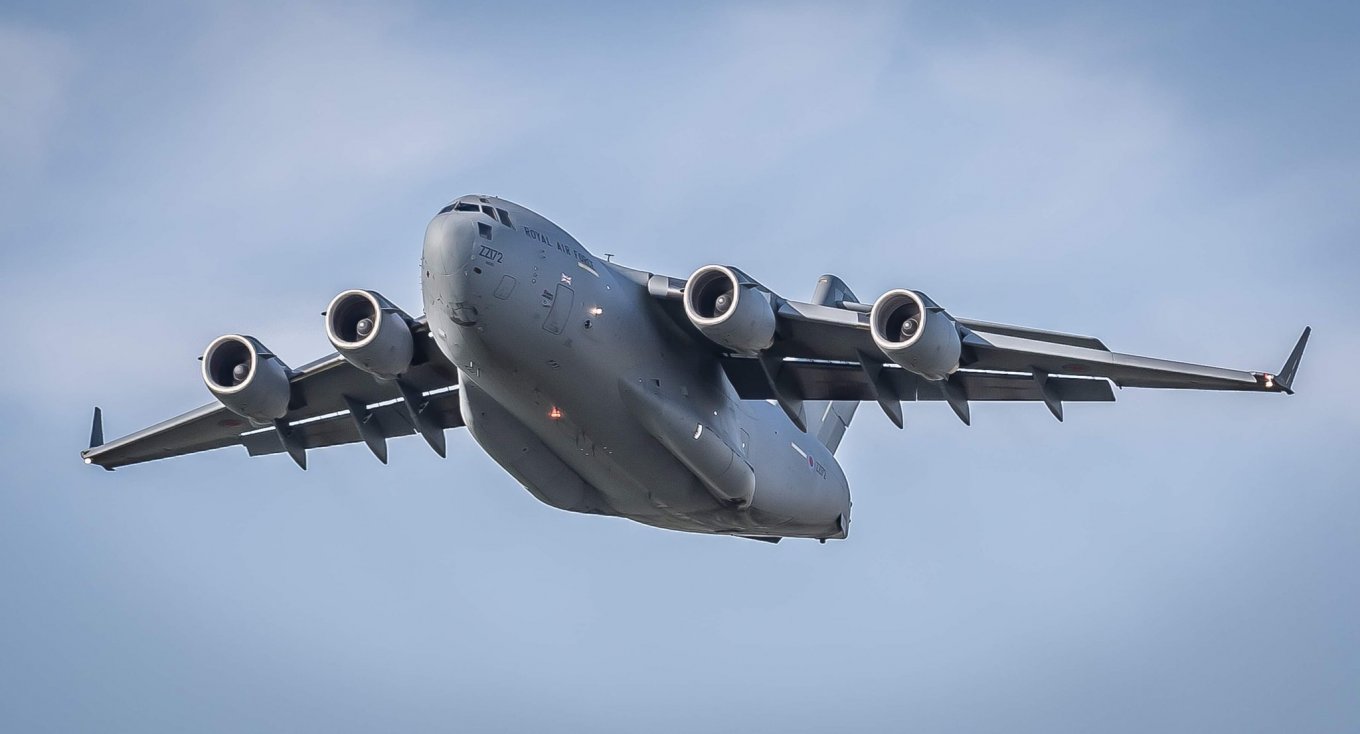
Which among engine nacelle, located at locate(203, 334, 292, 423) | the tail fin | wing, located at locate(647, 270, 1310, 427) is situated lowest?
engine nacelle, located at locate(203, 334, 292, 423)

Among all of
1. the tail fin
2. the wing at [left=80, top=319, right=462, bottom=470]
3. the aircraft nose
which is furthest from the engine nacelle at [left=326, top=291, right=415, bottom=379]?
the tail fin

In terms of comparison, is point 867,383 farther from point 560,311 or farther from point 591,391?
point 560,311

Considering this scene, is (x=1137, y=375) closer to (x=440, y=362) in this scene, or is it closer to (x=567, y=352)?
(x=567, y=352)

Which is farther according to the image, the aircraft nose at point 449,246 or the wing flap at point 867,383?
the wing flap at point 867,383

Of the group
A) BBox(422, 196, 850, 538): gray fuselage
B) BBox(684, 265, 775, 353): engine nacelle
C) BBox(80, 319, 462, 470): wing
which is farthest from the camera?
BBox(80, 319, 462, 470): wing

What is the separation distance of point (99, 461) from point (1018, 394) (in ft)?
38.4

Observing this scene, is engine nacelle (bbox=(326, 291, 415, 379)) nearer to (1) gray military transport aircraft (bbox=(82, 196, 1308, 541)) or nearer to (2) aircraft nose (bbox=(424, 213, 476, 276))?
(1) gray military transport aircraft (bbox=(82, 196, 1308, 541))

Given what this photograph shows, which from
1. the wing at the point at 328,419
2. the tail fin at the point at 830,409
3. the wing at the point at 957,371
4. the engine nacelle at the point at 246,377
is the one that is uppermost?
the tail fin at the point at 830,409

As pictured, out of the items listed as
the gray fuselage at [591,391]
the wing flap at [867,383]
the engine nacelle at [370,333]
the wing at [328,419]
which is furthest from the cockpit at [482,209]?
the wing flap at [867,383]

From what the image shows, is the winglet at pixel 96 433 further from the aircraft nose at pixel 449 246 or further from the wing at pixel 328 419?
the aircraft nose at pixel 449 246

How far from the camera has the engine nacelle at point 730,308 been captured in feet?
50.9

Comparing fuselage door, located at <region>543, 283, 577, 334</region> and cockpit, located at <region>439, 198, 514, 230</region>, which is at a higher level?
cockpit, located at <region>439, 198, 514, 230</region>

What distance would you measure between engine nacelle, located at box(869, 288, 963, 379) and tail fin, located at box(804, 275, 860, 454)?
4451 millimetres

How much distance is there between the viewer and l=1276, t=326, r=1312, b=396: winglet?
1543cm
